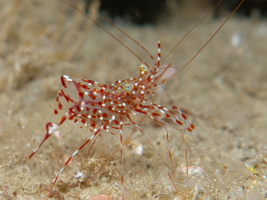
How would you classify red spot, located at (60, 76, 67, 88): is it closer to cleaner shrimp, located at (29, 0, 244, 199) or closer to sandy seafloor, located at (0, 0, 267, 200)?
cleaner shrimp, located at (29, 0, 244, 199)

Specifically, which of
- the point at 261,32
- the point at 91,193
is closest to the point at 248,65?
the point at 261,32

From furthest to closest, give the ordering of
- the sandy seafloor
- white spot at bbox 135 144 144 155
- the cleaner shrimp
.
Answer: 1. white spot at bbox 135 144 144 155
2. the cleaner shrimp
3. the sandy seafloor

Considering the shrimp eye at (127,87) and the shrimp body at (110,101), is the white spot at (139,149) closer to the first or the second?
the shrimp body at (110,101)

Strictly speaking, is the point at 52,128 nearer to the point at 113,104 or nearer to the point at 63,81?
the point at 63,81

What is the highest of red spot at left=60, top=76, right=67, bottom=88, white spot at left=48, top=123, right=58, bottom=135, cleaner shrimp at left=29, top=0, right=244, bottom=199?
red spot at left=60, top=76, right=67, bottom=88

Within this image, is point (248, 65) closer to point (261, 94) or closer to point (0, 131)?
point (261, 94)

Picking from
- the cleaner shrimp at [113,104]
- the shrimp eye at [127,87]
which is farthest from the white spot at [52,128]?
the shrimp eye at [127,87]

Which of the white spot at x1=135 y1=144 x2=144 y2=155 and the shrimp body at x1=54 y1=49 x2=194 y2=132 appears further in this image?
the white spot at x1=135 y1=144 x2=144 y2=155

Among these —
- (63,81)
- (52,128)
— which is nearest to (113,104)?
(63,81)

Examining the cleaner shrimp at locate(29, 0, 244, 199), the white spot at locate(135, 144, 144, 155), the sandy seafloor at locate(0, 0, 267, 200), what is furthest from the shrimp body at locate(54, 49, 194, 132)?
the white spot at locate(135, 144, 144, 155)

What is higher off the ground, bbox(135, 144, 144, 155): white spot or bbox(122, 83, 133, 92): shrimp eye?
bbox(122, 83, 133, 92): shrimp eye
